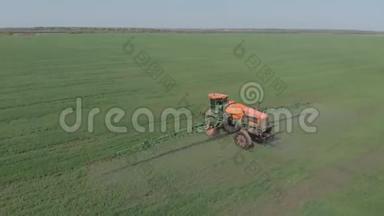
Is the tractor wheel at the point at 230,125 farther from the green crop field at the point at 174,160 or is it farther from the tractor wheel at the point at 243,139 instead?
the tractor wheel at the point at 243,139

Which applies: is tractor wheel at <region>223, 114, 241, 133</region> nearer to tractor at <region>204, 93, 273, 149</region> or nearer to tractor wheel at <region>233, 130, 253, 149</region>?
tractor at <region>204, 93, 273, 149</region>

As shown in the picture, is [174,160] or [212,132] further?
[212,132]

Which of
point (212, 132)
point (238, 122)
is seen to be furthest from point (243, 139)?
point (212, 132)

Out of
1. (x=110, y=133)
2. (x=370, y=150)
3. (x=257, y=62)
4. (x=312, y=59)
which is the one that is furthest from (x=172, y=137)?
(x=312, y=59)

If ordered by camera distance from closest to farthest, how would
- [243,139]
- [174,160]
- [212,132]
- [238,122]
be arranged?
[174,160], [243,139], [238,122], [212,132]

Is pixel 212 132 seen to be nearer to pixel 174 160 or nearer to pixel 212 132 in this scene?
pixel 212 132
